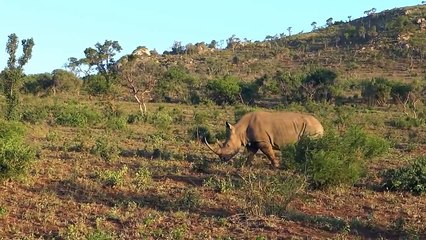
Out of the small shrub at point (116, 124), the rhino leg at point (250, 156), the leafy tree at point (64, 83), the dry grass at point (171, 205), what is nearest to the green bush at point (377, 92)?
the leafy tree at point (64, 83)

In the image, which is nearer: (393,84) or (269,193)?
(269,193)

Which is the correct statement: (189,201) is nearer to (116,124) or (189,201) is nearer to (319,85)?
(116,124)

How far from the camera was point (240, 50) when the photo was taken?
294ft

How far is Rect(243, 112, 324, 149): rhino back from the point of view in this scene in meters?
15.4

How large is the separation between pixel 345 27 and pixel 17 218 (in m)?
89.4

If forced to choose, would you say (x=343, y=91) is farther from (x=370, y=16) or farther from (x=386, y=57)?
(x=370, y=16)

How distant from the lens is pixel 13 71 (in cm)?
2377

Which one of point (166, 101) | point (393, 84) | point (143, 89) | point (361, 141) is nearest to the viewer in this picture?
point (361, 141)

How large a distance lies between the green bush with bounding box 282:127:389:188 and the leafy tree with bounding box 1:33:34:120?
14.2 m

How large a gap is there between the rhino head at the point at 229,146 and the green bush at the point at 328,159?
6.90 feet

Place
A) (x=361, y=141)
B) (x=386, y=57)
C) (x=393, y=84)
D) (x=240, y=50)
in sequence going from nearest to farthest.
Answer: (x=361, y=141)
(x=393, y=84)
(x=386, y=57)
(x=240, y=50)

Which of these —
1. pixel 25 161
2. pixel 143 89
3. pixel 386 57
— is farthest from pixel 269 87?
pixel 25 161

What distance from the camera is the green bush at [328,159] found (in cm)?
1162

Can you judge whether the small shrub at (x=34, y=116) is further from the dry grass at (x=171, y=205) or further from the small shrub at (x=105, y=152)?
the small shrub at (x=105, y=152)
